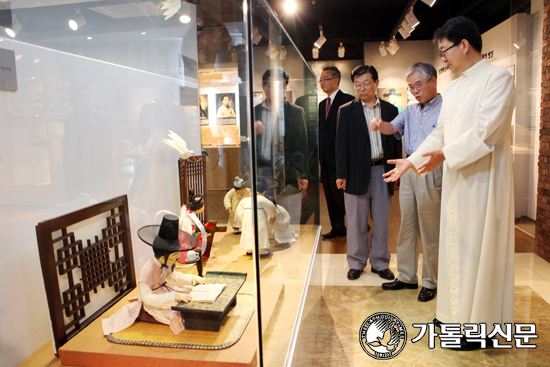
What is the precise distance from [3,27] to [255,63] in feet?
4.42

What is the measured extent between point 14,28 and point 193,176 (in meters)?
1.06

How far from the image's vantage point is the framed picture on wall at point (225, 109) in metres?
1.20

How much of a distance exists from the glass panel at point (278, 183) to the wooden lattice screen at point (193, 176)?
0.30m

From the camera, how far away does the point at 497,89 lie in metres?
1.77

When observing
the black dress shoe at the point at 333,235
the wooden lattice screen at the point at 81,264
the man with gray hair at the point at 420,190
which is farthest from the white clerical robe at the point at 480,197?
the black dress shoe at the point at 333,235

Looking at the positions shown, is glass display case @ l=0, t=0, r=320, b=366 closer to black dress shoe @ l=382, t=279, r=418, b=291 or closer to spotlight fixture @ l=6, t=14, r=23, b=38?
spotlight fixture @ l=6, t=14, r=23, b=38

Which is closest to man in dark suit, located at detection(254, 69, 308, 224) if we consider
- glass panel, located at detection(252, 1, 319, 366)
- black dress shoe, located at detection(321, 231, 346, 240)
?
glass panel, located at detection(252, 1, 319, 366)

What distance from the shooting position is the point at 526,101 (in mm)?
3840

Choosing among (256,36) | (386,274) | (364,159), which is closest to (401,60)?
(364,159)

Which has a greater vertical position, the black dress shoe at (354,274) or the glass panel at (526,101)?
the glass panel at (526,101)

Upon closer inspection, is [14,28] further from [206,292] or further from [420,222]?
[420,222]

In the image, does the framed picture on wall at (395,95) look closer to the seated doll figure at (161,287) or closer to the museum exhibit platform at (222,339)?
the museum exhibit platform at (222,339)

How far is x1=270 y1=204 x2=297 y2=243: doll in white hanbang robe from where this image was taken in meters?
1.32

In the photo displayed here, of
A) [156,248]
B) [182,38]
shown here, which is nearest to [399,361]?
[156,248]
